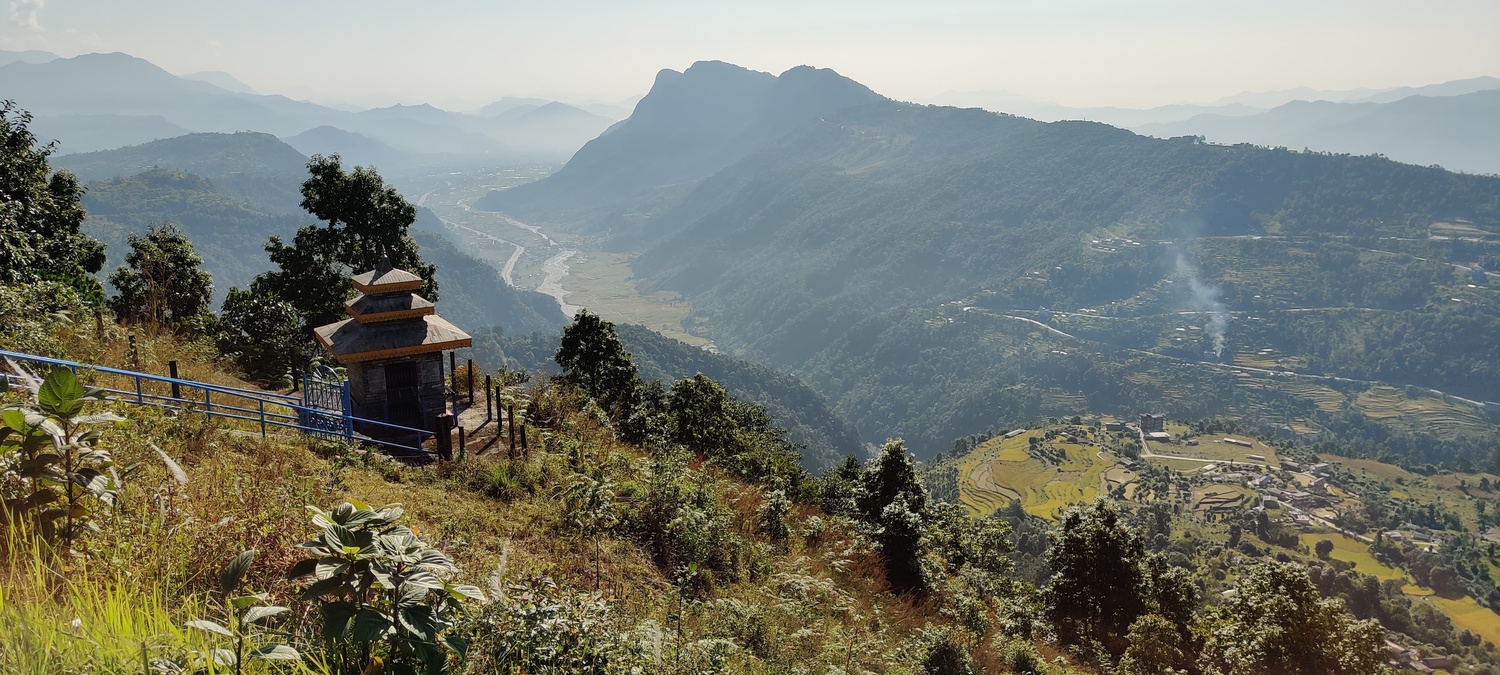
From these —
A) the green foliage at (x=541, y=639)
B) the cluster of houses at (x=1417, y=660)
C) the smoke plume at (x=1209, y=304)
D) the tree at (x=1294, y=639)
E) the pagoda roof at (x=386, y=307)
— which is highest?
the pagoda roof at (x=386, y=307)

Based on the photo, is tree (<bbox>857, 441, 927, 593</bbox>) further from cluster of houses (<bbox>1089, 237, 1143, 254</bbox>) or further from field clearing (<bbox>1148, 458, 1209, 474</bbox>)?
cluster of houses (<bbox>1089, 237, 1143, 254</bbox>)

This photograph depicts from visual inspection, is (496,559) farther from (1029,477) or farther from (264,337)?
(1029,477)

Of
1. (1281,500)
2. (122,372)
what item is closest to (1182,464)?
(1281,500)

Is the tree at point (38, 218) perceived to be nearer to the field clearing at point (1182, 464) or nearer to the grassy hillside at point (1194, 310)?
the field clearing at point (1182, 464)

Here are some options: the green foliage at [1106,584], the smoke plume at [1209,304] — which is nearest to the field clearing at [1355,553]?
the green foliage at [1106,584]

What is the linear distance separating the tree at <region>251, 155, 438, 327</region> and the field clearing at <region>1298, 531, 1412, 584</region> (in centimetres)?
7691

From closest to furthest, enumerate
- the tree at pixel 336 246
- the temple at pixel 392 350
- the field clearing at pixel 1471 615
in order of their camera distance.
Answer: the temple at pixel 392 350, the tree at pixel 336 246, the field clearing at pixel 1471 615

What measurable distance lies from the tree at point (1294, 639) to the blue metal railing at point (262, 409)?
14186mm

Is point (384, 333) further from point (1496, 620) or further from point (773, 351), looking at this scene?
point (773, 351)

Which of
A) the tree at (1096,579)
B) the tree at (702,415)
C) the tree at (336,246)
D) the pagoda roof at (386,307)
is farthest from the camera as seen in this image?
the tree at (702,415)

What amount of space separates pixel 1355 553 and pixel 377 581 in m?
85.4

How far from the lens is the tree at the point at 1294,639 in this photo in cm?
1109

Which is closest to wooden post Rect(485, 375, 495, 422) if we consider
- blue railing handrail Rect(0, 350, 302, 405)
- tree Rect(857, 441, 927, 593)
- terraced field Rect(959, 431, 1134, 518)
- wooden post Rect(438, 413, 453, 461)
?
wooden post Rect(438, 413, 453, 461)

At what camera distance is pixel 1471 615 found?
57.4 metres
